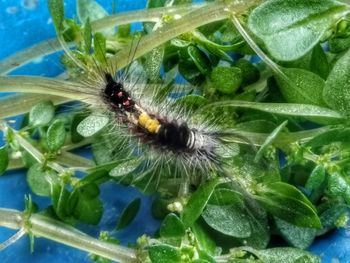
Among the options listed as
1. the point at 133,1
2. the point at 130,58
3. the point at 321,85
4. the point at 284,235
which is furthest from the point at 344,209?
the point at 133,1

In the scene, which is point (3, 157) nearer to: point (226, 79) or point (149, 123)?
point (149, 123)

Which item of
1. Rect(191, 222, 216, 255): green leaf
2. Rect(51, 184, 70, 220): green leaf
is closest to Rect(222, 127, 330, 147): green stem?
Rect(191, 222, 216, 255): green leaf

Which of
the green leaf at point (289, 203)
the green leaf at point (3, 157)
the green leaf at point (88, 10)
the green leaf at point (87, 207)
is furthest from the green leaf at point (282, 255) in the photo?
the green leaf at point (88, 10)

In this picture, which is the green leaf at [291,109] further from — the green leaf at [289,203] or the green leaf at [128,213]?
the green leaf at [128,213]

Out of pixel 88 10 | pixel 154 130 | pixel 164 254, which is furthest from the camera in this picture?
pixel 88 10

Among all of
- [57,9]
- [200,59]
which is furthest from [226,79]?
[57,9]

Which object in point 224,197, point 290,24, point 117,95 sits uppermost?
point 290,24

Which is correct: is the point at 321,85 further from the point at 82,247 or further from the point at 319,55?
the point at 82,247
